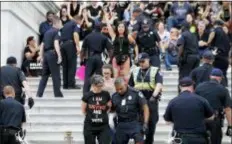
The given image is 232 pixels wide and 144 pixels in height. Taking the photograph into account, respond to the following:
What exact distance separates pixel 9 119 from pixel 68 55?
15.7ft

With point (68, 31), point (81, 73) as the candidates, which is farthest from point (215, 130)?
point (81, 73)

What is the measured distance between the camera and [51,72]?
699 inches

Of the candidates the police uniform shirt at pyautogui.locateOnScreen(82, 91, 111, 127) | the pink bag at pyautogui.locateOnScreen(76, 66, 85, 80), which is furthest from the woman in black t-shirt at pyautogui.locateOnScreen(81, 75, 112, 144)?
the pink bag at pyautogui.locateOnScreen(76, 66, 85, 80)

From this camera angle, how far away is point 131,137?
1360 cm

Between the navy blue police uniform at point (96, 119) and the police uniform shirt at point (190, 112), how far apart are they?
1.43m

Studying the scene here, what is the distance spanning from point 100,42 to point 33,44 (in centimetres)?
348

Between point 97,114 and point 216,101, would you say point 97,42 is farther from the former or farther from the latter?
point 216,101

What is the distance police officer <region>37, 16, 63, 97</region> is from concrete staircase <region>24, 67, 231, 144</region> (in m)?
0.25

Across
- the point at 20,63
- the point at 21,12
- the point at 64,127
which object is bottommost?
the point at 64,127

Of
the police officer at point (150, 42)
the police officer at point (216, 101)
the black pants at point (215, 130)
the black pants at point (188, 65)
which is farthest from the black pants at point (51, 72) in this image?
the black pants at point (215, 130)

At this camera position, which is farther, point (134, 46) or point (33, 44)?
point (33, 44)

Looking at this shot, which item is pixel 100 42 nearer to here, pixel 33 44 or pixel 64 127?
pixel 64 127

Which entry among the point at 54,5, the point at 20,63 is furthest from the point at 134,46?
the point at 54,5

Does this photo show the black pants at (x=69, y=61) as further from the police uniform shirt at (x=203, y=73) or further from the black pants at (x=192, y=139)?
the black pants at (x=192, y=139)
